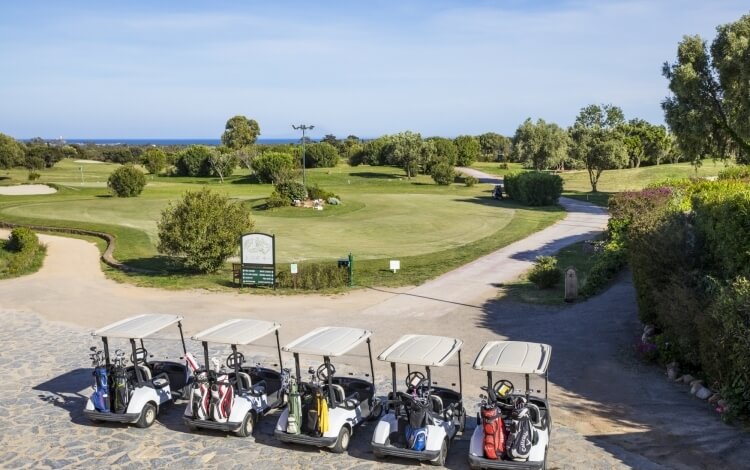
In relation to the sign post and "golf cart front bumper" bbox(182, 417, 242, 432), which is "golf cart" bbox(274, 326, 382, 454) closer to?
"golf cart front bumper" bbox(182, 417, 242, 432)

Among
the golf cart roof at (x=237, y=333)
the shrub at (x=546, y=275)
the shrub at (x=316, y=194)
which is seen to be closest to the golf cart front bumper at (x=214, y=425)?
the golf cart roof at (x=237, y=333)

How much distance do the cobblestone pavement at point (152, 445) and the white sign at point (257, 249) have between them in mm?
10469

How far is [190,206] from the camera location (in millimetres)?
26297

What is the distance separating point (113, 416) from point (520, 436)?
7.68 m

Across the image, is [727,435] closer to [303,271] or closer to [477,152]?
[303,271]

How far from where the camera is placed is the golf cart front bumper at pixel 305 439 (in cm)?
1131

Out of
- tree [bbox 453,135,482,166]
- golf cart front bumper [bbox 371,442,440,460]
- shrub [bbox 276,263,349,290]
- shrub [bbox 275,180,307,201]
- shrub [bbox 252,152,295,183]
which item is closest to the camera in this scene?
golf cart front bumper [bbox 371,442,440,460]

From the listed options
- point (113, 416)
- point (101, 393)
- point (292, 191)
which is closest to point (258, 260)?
point (101, 393)

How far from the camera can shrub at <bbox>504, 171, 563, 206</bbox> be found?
5506cm

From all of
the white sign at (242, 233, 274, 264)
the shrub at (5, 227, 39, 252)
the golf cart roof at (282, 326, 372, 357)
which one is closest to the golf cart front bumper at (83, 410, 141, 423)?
the golf cart roof at (282, 326, 372, 357)

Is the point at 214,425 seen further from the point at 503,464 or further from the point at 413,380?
the point at 503,464

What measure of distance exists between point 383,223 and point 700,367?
104 ft

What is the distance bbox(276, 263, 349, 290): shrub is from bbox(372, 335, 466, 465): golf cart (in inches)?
521

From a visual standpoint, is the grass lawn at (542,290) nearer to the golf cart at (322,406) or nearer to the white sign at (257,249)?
the white sign at (257,249)
